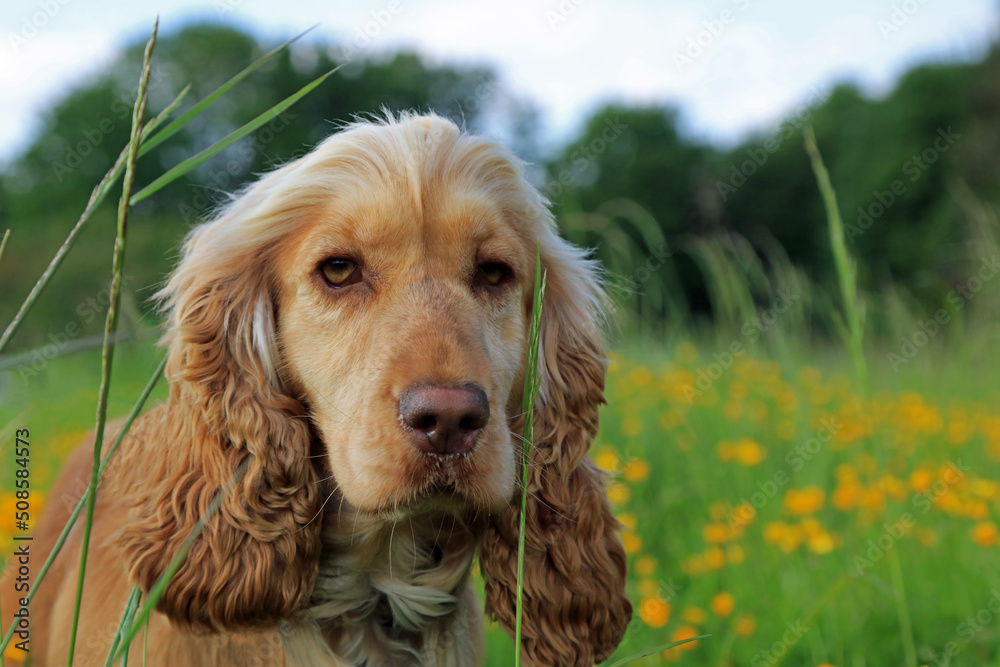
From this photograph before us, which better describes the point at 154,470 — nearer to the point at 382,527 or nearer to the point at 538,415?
the point at 382,527

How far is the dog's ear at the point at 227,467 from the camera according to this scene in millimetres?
1870

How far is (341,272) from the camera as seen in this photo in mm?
1939

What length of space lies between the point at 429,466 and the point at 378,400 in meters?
0.18

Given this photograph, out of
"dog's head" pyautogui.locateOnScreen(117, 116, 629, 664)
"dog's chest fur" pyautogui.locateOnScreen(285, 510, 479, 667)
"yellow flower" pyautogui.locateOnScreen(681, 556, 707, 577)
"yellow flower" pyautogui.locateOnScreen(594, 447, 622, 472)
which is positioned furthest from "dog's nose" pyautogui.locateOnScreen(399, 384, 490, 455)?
"yellow flower" pyautogui.locateOnScreen(594, 447, 622, 472)

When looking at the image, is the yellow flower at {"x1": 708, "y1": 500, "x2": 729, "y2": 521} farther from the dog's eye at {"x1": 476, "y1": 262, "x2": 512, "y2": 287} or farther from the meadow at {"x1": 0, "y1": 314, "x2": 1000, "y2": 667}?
the dog's eye at {"x1": 476, "y1": 262, "x2": 512, "y2": 287}

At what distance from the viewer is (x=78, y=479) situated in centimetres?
231

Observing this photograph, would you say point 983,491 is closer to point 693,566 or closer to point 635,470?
point 693,566

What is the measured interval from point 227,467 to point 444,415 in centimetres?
67

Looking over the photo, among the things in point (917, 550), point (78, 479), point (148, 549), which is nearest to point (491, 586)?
point (148, 549)

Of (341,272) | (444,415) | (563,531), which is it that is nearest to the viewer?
(444,415)

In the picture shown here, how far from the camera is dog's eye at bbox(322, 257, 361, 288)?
6.36 ft

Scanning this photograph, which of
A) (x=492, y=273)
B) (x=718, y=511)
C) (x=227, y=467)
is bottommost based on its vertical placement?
(x=718, y=511)

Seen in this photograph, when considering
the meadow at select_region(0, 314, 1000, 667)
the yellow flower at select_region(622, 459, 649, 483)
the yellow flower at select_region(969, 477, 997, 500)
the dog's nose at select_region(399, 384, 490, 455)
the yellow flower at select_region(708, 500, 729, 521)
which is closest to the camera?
the dog's nose at select_region(399, 384, 490, 455)

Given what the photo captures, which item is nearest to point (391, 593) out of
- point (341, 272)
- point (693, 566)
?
point (341, 272)
